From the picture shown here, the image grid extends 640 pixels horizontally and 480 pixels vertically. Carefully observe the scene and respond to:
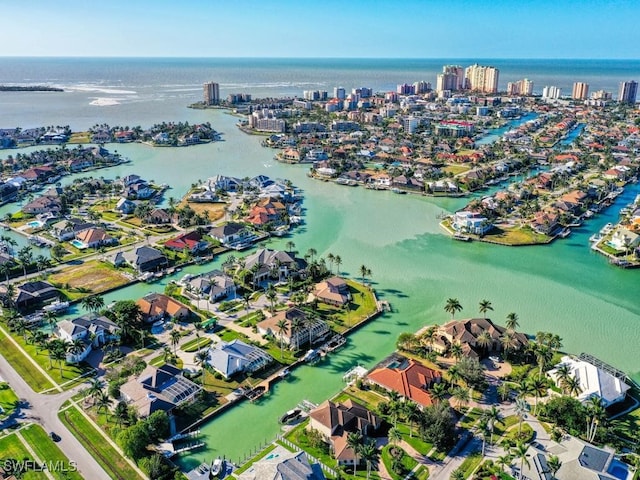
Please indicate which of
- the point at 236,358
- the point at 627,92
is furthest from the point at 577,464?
the point at 627,92

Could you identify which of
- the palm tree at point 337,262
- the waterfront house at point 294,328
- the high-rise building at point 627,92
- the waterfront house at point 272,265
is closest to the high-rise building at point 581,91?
the high-rise building at point 627,92

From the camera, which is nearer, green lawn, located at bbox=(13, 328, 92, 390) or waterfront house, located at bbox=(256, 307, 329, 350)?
green lawn, located at bbox=(13, 328, 92, 390)

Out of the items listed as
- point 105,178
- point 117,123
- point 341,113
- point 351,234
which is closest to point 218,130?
point 117,123

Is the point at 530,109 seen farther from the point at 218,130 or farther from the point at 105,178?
the point at 105,178

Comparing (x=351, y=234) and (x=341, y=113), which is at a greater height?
(x=341, y=113)

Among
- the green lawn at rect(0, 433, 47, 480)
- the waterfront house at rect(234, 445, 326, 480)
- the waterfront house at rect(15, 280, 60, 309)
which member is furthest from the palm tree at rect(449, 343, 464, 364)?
the waterfront house at rect(15, 280, 60, 309)

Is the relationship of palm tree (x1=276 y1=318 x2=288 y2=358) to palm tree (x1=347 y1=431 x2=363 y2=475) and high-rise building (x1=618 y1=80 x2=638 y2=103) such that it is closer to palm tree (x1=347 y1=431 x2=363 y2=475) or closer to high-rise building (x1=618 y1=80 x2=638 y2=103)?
palm tree (x1=347 y1=431 x2=363 y2=475)
